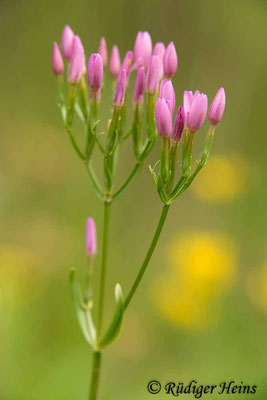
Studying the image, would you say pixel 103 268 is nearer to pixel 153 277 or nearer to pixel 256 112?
pixel 153 277

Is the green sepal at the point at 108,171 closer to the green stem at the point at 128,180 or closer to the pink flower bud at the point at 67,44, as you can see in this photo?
the green stem at the point at 128,180

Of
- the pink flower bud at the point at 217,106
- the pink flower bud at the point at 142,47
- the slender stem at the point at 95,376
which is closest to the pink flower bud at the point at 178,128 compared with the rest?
the pink flower bud at the point at 217,106

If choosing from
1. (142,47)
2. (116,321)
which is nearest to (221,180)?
(142,47)

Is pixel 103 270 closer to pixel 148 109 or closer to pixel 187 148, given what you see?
pixel 187 148

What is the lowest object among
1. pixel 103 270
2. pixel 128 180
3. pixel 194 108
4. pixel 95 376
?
pixel 95 376

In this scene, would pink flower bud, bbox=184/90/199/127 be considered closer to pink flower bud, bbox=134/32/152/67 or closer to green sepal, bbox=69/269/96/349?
pink flower bud, bbox=134/32/152/67

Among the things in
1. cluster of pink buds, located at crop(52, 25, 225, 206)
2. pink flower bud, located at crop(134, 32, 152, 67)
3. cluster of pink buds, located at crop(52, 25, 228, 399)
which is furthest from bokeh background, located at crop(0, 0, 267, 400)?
pink flower bud, located at crop(134, 32, 152, 67)

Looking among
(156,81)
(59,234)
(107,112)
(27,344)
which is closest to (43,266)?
(59,234)
